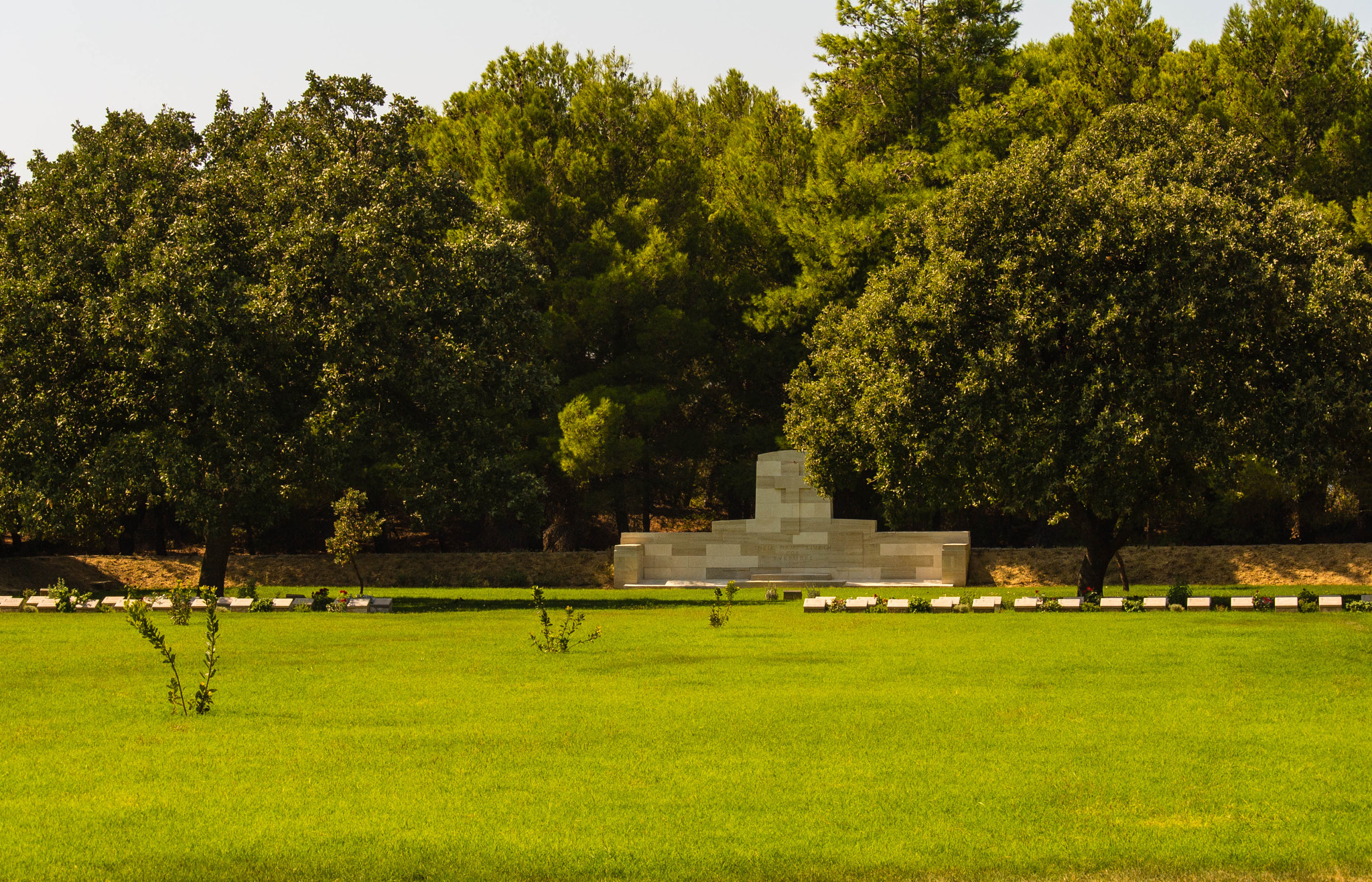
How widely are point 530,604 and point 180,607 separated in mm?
8216

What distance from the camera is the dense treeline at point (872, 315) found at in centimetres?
2448

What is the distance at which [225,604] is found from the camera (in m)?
25.5

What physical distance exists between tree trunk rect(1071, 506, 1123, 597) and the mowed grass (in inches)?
420

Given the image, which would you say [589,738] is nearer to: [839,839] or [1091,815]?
[839,839]

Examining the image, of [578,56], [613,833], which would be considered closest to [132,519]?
[578,56]

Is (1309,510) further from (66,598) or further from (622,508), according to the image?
(66,598)

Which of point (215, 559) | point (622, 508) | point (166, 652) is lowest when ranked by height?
point (166, 652)

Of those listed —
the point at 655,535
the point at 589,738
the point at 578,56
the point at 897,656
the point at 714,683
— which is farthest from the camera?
the point at 578,56

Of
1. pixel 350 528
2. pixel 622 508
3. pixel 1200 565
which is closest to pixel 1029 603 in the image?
pixel 1200 565

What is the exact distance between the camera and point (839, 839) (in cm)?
757

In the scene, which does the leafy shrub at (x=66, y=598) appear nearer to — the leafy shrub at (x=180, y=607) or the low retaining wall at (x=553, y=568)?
the leafy shrub at (x=180, y=607)

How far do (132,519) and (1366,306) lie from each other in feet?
119

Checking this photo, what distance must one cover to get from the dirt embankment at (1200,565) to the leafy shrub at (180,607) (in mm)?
21459

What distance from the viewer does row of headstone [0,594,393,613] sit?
25344 millimetres
